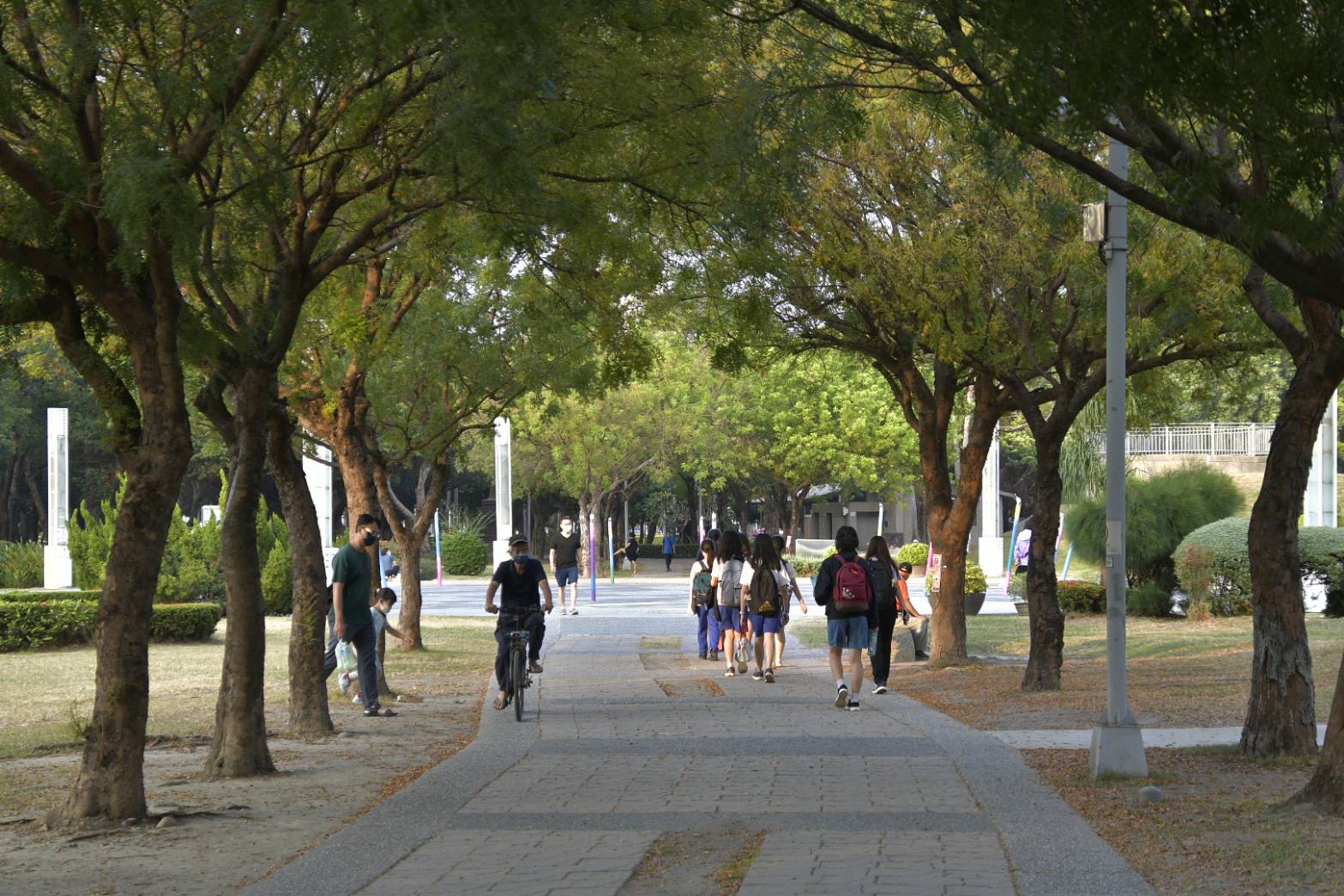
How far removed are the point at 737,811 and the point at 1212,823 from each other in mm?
2621

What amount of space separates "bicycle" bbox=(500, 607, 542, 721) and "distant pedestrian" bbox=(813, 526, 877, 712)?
283 cm

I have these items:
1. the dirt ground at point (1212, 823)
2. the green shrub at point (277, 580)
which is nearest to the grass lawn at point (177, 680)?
the green shrub at point (277, 580)

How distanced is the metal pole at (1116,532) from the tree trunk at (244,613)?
18.6 ft

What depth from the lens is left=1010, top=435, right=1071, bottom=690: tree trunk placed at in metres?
17.4

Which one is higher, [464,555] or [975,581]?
[464,555]

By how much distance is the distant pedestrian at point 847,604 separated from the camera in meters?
15.6

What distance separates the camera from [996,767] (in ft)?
37.4

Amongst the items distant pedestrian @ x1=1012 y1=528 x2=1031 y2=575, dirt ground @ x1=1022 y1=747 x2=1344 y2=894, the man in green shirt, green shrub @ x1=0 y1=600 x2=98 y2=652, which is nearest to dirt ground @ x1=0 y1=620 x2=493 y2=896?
the man in green shirt

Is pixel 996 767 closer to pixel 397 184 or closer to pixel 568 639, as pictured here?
pixel 397 184

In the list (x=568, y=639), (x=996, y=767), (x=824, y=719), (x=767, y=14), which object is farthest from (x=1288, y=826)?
(x=568, y=639)

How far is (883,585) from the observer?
54.8 ft

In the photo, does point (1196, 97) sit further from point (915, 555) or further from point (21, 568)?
point (21, 568)

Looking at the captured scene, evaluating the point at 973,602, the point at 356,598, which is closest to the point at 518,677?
the point at 356,598

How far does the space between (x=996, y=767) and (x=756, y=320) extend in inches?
181
